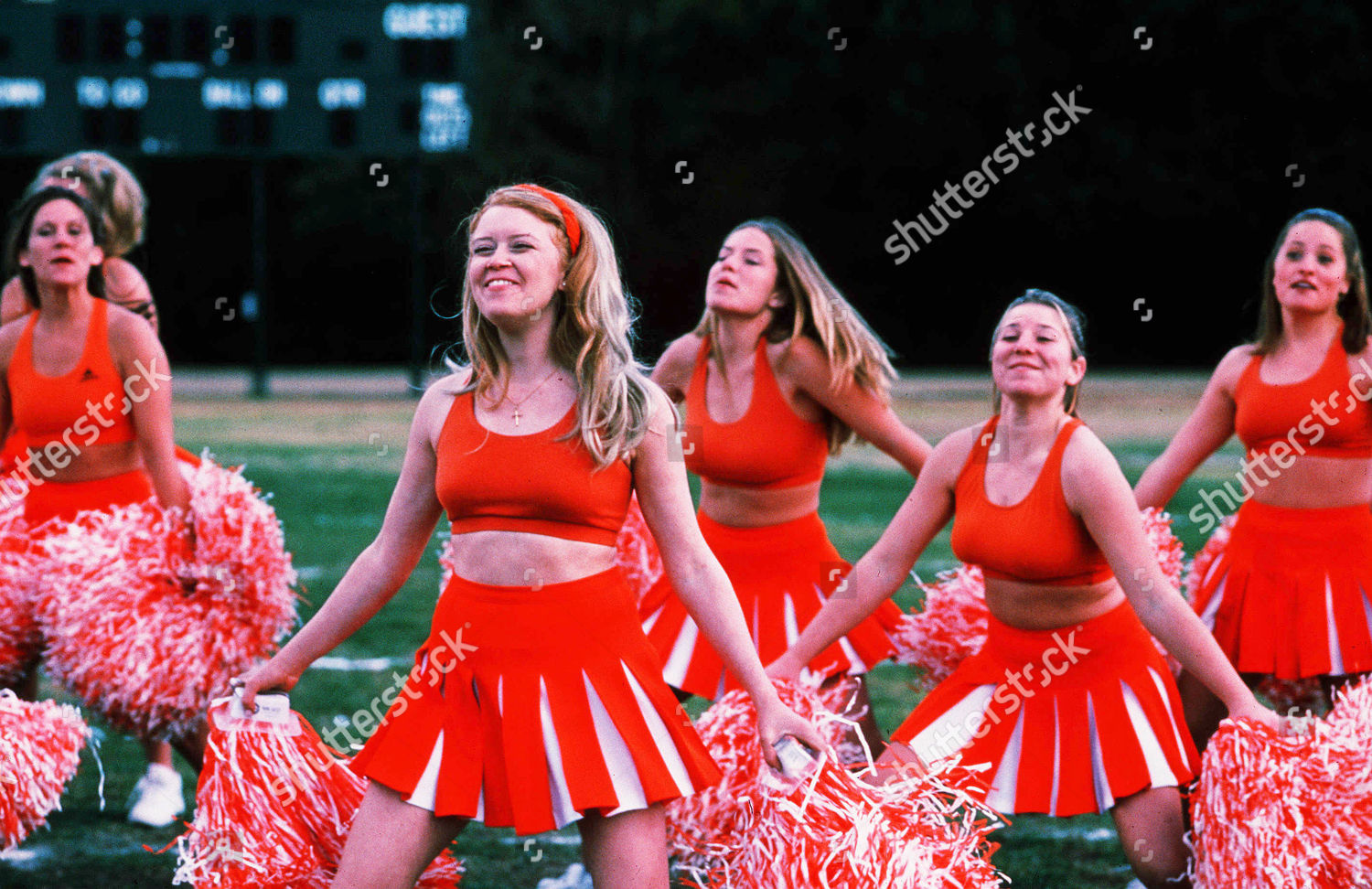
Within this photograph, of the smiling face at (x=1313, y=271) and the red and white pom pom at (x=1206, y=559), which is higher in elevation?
the smiling face at (x=1313, y=271)

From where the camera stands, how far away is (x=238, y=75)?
57.6 feet

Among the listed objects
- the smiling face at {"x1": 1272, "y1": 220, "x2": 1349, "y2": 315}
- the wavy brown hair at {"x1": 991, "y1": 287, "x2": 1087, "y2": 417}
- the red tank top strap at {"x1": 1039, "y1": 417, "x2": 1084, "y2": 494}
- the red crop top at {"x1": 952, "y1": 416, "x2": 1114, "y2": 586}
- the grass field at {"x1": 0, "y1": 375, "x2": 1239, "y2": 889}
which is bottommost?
the grass field at {"x1": 0, "y1": 375, "x2": 1239, "y2": 889}

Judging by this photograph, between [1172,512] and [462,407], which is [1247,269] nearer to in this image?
[1172,512]

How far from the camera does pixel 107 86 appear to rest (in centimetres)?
1739

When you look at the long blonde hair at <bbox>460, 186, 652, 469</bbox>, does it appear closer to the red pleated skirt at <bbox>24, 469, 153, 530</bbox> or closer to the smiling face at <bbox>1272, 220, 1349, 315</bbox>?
the red pleated skirt at <bbox>24, 469, 153, 530</bbox>

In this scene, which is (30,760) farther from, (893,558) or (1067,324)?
(1067,324)

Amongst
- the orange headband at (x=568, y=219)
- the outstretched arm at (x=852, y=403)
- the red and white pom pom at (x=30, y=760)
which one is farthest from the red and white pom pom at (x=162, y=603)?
the orange headband at (x=568, y=219)

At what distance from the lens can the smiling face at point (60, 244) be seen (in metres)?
3.93

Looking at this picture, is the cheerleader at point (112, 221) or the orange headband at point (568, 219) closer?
the orange headband at point (568, 219)

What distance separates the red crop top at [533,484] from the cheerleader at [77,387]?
1652 mm

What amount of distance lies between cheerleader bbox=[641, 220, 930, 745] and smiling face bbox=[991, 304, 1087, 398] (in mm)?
636

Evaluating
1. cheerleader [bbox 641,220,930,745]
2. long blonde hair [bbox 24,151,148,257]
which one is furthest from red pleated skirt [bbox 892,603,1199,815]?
long blonde hair [bbox 24,151,148,257]

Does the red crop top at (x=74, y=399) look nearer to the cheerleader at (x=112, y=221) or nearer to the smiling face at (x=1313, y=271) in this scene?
the cheerleader at (x=112, y=221)

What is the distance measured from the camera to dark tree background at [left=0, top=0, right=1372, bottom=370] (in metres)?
28.0
